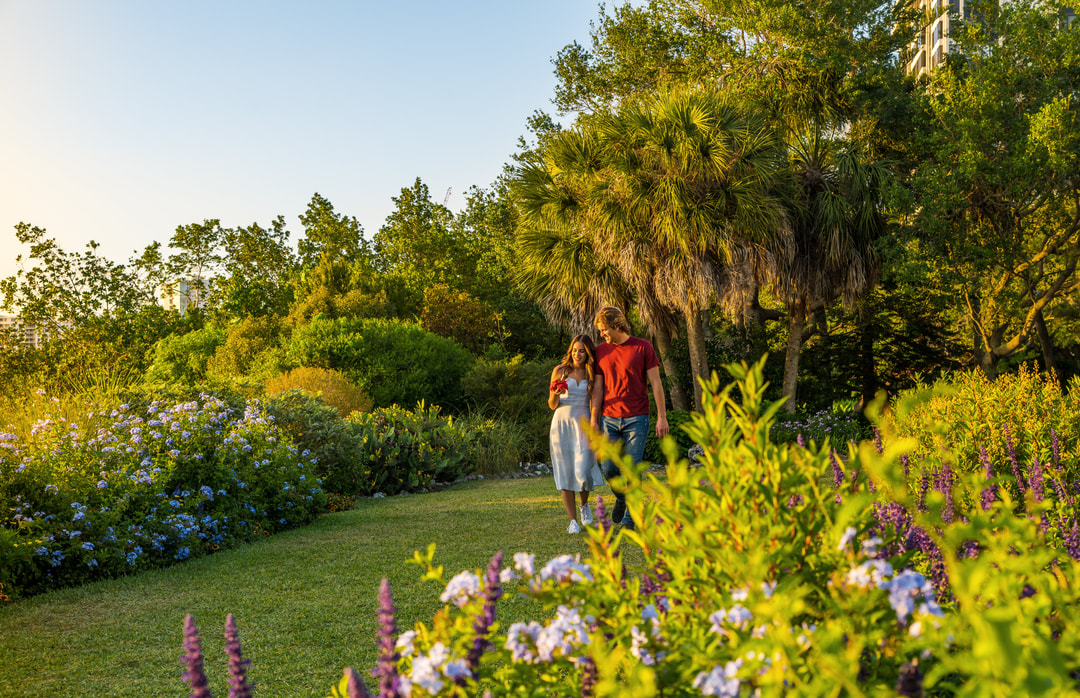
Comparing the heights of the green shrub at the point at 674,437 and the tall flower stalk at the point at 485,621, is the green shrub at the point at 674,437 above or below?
below

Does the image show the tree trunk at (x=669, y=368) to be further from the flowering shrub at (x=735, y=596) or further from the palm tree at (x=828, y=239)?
the flowering shrub at (x=735, y=596)

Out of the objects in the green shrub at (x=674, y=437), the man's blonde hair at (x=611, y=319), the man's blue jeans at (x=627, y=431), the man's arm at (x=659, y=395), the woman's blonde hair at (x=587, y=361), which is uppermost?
the man's blonde hair at (x=611, y=319)

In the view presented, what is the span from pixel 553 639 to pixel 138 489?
19.9 ft

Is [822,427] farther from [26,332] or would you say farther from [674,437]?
[26,332]

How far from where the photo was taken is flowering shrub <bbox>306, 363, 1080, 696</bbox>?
49.3 inches

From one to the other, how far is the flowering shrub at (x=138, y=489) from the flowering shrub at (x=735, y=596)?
4901mm

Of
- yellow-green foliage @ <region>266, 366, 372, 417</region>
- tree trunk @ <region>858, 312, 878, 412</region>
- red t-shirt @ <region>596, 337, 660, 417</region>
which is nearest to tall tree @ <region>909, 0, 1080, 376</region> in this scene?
tree trunk @ <region>858, 312, 878, 412</region>

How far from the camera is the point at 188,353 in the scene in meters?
23.6

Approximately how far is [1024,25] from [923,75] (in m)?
3.80

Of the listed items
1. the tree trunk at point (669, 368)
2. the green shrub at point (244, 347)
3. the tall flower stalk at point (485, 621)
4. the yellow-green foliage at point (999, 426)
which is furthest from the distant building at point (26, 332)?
the tall flower stalk at point (485, 621)

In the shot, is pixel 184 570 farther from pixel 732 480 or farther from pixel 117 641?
pixel 732 480

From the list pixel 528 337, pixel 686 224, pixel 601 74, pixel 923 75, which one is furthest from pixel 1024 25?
pixel 528 337

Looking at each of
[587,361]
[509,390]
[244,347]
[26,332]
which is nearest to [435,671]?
[587,361]

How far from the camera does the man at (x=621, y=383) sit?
6.47 metres
